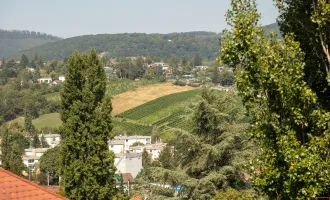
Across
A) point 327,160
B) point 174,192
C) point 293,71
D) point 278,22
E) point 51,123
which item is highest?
point 278,22

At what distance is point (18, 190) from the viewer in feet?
27.7

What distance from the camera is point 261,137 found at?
22.5 feet

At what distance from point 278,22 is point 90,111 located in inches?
430

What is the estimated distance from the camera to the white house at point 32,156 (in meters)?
69.7

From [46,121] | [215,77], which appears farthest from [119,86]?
[215,77]

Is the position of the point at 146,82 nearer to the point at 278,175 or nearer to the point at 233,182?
the point at 233,182

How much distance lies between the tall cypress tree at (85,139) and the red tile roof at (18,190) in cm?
838

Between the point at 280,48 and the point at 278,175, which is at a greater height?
the point at 280,48

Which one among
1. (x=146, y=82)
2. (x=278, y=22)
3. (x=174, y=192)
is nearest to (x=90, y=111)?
(x=174, y=192)

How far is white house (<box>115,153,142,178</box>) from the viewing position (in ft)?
190

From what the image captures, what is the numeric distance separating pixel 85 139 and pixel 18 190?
29.8ft

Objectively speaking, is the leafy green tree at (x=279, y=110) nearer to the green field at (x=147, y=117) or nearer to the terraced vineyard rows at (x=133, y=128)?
the green field at (x=147, y=117)

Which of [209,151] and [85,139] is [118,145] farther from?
[209,151]

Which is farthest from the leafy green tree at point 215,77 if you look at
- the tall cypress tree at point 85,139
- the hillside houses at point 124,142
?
the tall cypress tree at point 85,139
